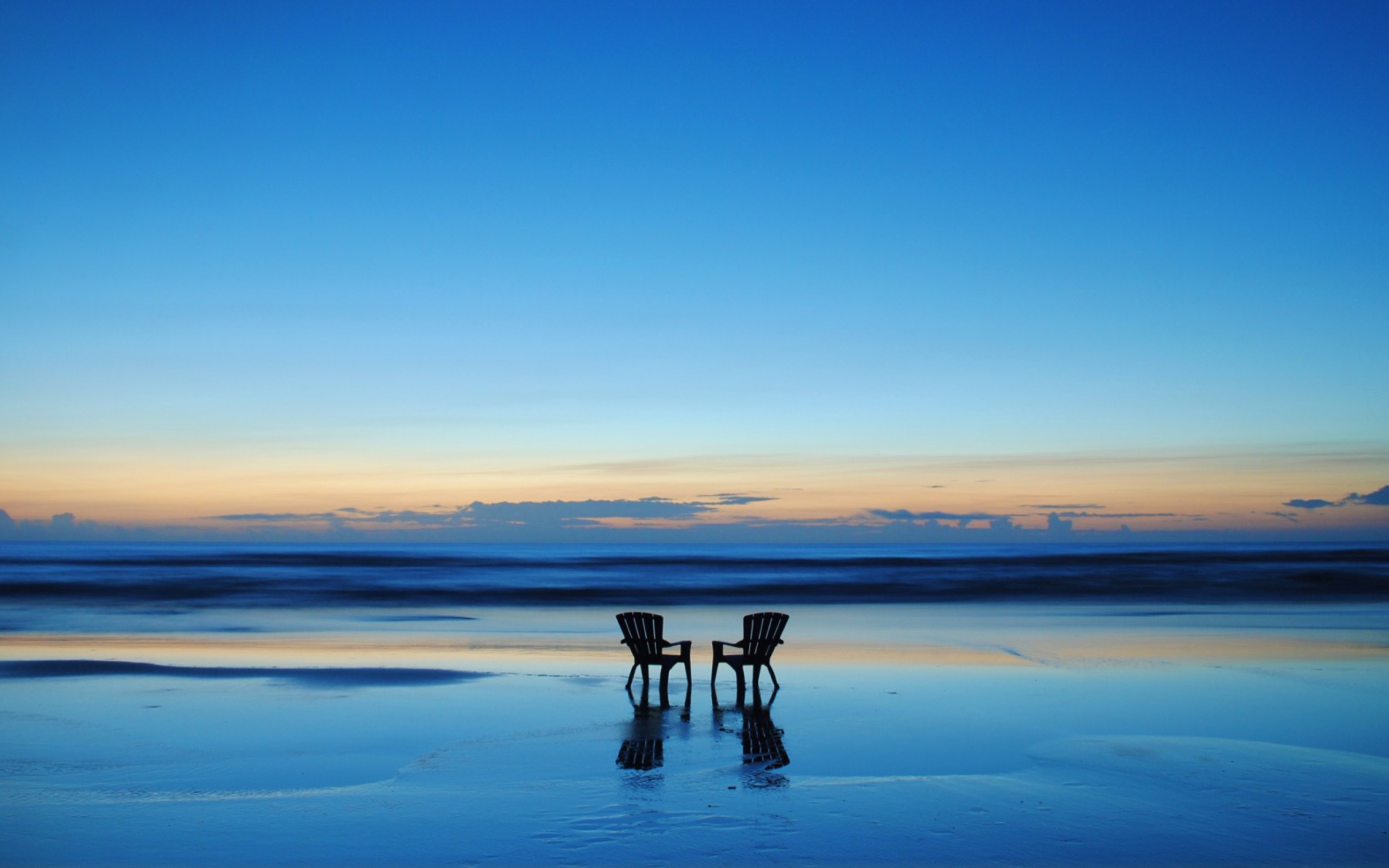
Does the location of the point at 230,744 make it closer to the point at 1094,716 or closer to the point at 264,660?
the point at 264,660

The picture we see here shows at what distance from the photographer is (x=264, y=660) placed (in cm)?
1430

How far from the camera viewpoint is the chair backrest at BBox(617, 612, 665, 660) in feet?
35.4

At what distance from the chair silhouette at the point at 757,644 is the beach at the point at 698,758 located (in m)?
0.39

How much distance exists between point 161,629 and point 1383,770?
19.3 meters

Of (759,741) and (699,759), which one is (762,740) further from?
(699,759)

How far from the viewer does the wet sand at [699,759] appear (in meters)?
5.96

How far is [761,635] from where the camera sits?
10797mm

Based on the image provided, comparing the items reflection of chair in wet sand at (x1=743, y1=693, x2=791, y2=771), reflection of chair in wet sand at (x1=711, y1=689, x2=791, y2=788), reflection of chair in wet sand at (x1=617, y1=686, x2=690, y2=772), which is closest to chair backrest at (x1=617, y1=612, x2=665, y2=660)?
reflection of chair in wet sand at (x1=617, y1=686, x2=690, y2=772)

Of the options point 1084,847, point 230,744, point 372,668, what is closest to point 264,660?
point 372,668

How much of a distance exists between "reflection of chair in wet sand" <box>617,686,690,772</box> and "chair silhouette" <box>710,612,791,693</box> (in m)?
0.59

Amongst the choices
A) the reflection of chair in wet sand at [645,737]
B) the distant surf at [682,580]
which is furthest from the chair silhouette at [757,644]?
the distant surf at [682,580]

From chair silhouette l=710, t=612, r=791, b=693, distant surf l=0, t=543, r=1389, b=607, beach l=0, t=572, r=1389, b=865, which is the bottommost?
distant surf l=0, t=543, r=1389, b=607

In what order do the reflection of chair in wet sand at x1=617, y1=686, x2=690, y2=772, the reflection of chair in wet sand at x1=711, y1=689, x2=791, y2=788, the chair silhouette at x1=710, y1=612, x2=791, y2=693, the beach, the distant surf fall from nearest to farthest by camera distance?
the beach → the reflection of chair in wet sand at x1=711, y1=689, x2=791, y2=788 → the reflection of chair in wet sand at x1=617, y1=686, x2=690, y2=772 → the chair silhouette at x1=710, y1=612, x2=791, y2=693 → the distant surf

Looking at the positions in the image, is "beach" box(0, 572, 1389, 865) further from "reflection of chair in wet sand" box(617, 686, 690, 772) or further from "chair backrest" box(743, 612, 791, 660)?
"chair backrest" box(743, 612, 791, 660)
